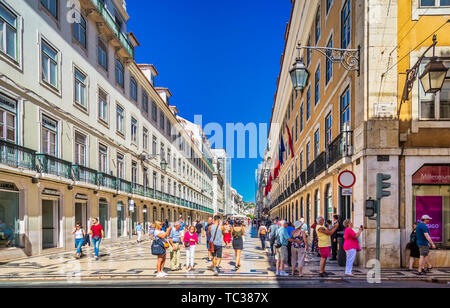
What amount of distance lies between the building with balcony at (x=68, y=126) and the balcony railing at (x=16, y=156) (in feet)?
0.13

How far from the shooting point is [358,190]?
12.2 meters

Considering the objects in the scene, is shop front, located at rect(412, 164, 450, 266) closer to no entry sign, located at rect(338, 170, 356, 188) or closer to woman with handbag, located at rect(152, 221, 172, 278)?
no entry sign, located at rect(338, 170, 356, 188)

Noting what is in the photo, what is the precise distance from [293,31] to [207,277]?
21313mm

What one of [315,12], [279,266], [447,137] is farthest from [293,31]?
[279,266]

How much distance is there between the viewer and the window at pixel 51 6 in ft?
57.4

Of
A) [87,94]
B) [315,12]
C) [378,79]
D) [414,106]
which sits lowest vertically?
[414,106]

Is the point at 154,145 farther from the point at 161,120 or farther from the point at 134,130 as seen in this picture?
the point at 134,130

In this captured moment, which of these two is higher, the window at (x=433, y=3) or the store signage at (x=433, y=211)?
the window at (x=433, y=3)

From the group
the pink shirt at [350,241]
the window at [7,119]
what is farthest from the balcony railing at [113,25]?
the pink shirt at [350,241]

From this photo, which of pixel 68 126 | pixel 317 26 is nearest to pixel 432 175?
pixel 317 26

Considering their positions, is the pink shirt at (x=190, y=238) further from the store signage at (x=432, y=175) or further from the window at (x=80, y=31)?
the window at (x=80, y=31)

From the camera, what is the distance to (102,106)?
2434 cm

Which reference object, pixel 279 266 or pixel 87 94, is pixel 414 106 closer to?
pixel 279 266

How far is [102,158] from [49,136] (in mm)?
6434
